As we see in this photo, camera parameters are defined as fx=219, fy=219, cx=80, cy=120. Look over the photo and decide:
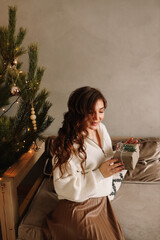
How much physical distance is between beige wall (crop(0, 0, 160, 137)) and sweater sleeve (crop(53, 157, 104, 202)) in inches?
34.4

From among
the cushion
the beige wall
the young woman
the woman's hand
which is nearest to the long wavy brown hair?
the young woman

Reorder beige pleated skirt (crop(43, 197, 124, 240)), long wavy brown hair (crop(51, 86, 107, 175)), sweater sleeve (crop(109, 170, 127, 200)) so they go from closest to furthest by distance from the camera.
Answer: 1. beige pleated skirt (crop(43, 197, 124, 240))
2. long wavy brown hair (crop(51, 86, 107, 175))
3. sweater sleeve (crop(109, 170, 127, 200))

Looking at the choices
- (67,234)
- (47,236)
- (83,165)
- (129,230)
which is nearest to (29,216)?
(47,236)

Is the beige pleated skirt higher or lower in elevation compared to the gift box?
lower

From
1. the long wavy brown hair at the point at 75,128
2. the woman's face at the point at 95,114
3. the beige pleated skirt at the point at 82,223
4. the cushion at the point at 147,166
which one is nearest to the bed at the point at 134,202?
the cushion at the point at 147,166

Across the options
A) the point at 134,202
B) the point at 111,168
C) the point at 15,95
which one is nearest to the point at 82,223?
the point at 111,168

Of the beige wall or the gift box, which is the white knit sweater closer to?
the gift box

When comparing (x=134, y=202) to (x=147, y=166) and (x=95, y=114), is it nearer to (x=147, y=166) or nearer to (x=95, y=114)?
(x=147, y=166)

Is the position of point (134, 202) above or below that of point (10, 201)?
below

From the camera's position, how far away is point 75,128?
4.03 feet

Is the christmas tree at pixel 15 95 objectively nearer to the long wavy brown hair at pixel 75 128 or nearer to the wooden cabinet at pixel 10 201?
the wooden cabinet at pixel 10 201

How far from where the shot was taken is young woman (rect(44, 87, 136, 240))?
1.10 meters

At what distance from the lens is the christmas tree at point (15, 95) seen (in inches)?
45.3

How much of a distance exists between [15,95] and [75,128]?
1.26ft
